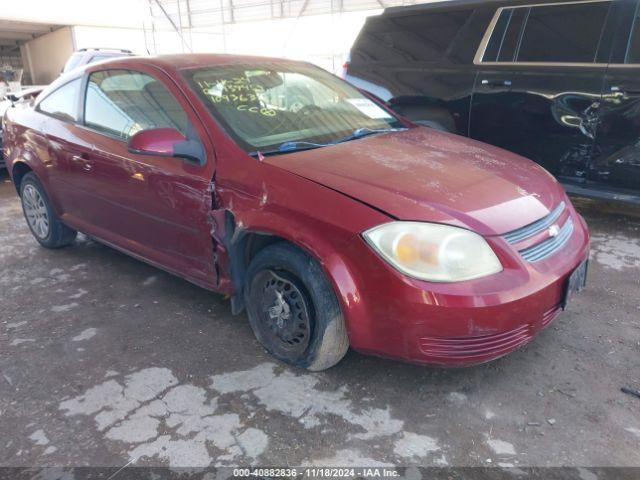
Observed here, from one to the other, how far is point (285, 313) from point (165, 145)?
1085 mm

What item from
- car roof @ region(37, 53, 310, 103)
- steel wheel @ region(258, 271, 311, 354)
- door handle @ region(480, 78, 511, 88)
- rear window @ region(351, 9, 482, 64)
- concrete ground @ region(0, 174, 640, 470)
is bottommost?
concrete ground @ region(0, 174, 640, 470)

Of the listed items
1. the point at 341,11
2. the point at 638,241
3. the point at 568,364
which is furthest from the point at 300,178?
the point at 341,11

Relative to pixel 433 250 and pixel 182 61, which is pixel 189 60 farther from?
pixel 433 250

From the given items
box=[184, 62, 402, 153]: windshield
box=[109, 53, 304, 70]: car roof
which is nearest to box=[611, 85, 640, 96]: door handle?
box=[184, 62, 402, 153]: windshield

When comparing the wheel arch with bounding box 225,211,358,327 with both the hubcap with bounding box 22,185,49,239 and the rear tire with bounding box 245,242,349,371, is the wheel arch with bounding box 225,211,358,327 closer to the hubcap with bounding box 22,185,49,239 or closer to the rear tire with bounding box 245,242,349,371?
the rear tire with bounding box 245,242,349,371

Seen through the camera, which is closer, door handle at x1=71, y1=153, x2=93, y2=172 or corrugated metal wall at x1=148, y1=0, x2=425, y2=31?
door handle at x1=71, y1=153, x2=93, y2=172

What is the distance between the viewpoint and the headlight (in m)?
2.13

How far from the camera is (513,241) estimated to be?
2.25m

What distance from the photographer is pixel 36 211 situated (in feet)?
14.5

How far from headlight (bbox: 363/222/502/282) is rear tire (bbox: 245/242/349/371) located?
351 mm

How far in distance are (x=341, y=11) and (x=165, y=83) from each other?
1367 cm

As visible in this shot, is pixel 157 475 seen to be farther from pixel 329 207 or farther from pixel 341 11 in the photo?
pixel 341 11

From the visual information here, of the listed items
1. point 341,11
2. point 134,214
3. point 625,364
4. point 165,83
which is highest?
point 341,11

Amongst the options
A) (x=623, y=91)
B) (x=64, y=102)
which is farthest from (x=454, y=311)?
(x=64, y=102)
